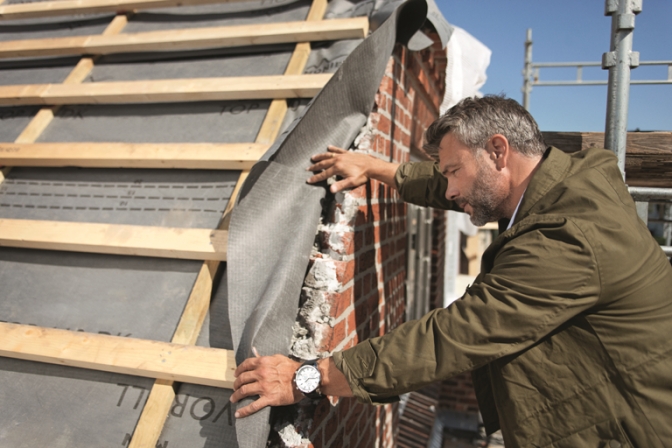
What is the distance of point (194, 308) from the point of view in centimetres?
195

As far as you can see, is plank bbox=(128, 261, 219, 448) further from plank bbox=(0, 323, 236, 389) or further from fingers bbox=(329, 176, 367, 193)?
fingers bbox=(329, 176, 367, 193)

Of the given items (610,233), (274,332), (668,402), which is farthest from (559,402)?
(274,332)

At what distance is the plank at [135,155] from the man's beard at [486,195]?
991mm

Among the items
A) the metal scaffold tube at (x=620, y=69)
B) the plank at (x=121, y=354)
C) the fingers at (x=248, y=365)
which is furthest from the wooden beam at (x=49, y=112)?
the metal scaffold tube at (x=620, y=69)

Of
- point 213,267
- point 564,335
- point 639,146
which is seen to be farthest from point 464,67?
point 564,335

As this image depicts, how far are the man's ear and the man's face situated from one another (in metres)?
0.02

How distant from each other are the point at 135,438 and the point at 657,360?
5.85 ft

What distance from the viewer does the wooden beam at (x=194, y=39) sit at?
8.44ft

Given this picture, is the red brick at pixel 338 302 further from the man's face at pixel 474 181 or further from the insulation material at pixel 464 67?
the insulation material at pixel 464 67

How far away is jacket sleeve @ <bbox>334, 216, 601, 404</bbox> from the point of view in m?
1.36

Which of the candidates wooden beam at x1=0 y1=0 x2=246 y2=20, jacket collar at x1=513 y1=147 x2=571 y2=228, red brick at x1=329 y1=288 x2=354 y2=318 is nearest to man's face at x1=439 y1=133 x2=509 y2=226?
jacket collar at x1=513 y1=147 x2=571 y2=228

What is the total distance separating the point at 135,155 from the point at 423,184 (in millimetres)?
1480

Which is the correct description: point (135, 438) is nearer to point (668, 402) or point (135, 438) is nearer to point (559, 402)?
point (559, 402)

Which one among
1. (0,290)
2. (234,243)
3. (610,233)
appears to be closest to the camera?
(610,233)
